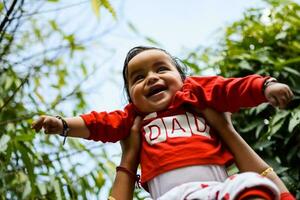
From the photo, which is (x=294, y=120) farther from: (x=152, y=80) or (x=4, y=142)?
(x=4, y=142)

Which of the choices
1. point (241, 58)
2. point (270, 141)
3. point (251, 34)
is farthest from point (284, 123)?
point (251, 34)

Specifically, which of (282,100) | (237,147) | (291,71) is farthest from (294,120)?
(282,100)

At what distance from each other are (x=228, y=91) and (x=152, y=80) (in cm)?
15

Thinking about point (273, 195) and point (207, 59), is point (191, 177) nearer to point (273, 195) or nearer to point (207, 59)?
point (273, 195)

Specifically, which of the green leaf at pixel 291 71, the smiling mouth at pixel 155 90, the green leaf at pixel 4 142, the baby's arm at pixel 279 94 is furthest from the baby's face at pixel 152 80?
A: the green leaf at pixel 291 71

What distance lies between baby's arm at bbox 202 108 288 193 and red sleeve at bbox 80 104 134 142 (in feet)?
0.52

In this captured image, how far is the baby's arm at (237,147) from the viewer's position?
3.15 ft

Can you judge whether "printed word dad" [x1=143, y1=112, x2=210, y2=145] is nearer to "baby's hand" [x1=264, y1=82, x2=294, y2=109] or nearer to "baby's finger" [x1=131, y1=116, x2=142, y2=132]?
"baby's finger" [x1=131, y1=116, x2=142, y2=132]

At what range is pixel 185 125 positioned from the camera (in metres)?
0.97

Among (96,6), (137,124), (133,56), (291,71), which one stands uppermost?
(96,6)

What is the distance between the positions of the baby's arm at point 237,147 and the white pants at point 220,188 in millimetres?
110

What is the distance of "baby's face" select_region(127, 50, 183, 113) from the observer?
1001 mm

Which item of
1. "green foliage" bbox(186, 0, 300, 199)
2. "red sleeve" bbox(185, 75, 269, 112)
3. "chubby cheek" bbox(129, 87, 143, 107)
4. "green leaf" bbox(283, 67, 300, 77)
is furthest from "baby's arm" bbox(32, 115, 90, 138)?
"green leaf" bbox(283, 67, 300, 77)

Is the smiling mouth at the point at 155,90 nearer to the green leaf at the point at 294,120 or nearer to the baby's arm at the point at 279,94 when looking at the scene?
the baby's arm at the point at 279,94
